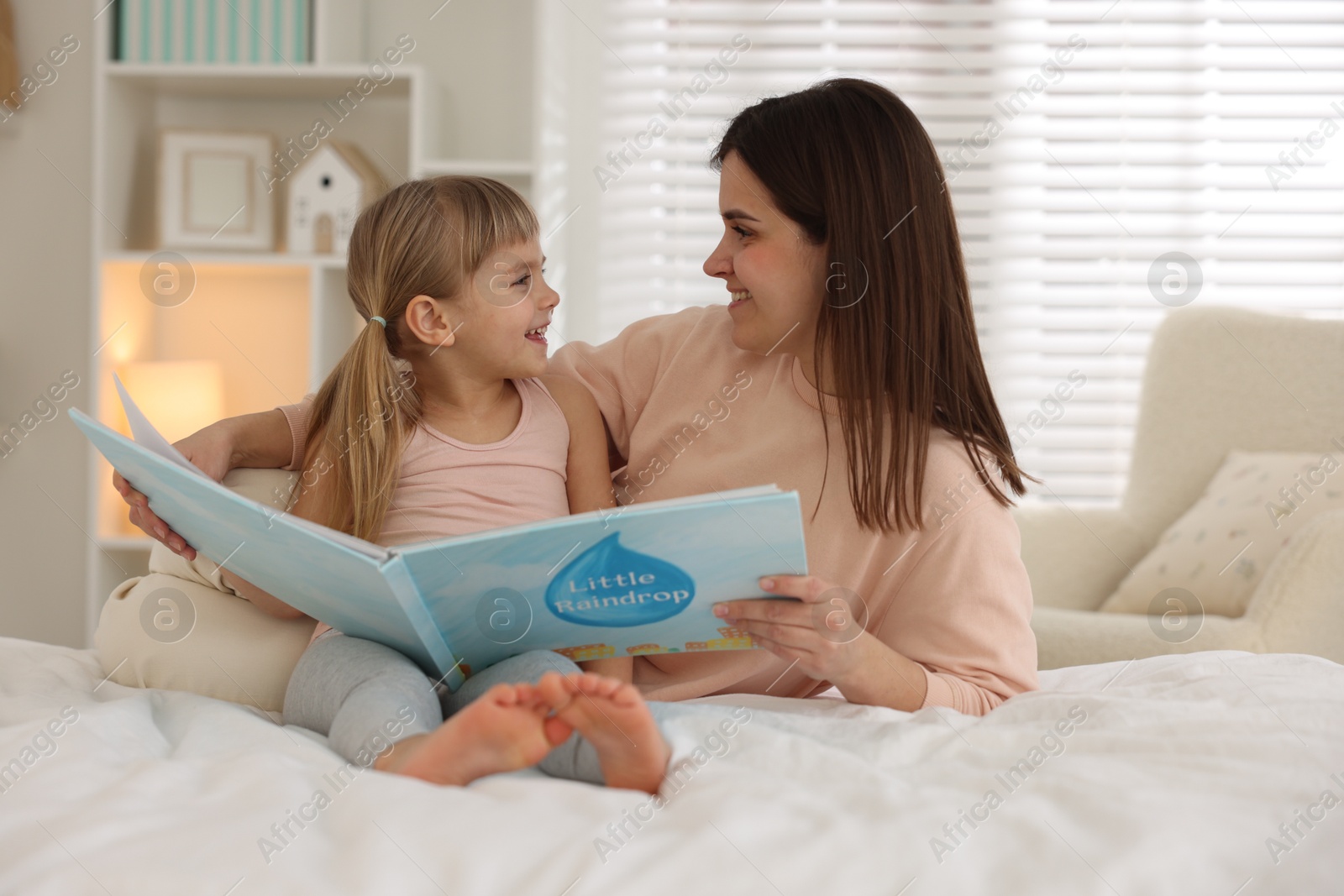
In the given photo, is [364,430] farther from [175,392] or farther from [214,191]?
[214,191]

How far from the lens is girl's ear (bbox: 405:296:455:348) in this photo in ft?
4.04

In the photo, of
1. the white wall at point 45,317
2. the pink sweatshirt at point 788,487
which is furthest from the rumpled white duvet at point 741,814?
the white wall at point 45,317

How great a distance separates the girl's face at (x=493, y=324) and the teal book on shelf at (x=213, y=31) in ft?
4.57

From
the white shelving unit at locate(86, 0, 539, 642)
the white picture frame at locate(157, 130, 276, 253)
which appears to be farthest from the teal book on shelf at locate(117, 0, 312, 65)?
the white picture frame at locate(157, 130, 276, 253)

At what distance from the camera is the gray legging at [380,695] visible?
81 centimetres

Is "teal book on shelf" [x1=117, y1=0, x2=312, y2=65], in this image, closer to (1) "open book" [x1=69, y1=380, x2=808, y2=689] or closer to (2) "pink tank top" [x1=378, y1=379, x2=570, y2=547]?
(2) "pink tank top" [x1=378, y1=379, x2=570, y2=547]

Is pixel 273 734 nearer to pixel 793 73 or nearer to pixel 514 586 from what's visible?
pixel 514 586

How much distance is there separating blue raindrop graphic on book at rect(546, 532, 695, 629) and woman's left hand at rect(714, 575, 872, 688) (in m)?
0.05

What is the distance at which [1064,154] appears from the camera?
2.61m


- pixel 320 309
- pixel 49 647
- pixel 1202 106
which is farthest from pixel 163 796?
pixel 1202 106

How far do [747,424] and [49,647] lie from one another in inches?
33.1

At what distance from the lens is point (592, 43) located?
8.51 feet

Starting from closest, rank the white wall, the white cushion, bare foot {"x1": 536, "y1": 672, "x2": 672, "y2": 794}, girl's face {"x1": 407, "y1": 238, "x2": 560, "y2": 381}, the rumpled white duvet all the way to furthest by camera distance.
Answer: the rumpled white duvet → bare foot {"x1": 536, "y1": 672, "x2": 672, "y2": 794} → girl's face {"x1": 407, "y1": 238, "x2": 560, "y2": 381} → the white cushion → the white wall

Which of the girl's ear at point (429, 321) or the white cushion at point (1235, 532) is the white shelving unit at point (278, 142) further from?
the white cushion at point (1235, 532)
